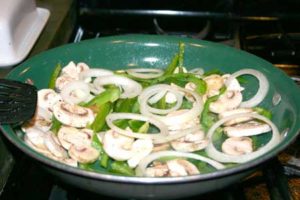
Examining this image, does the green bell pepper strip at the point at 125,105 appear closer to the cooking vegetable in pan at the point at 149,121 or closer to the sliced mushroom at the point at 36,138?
the cooking vegetable in pan at the point at 149,121

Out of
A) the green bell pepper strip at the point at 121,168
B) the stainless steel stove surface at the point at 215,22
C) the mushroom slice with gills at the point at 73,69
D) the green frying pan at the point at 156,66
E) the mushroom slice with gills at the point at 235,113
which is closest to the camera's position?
the green frying pan at the point at 156,66

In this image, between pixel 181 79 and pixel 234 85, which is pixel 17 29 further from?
pixel 234 85

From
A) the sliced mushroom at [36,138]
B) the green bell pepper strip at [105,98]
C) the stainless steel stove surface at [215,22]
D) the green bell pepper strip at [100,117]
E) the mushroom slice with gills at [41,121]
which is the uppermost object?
the stainless steel stove surface at [215,22]

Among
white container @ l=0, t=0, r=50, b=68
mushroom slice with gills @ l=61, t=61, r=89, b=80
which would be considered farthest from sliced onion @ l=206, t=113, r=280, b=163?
white container @ l=0, t=0, r=50, b=68

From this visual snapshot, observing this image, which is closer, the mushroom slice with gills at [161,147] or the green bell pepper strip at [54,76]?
the mushroom slice with gills at [161,147]

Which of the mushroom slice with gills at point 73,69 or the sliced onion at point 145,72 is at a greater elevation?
the sliced onion at point 145,72

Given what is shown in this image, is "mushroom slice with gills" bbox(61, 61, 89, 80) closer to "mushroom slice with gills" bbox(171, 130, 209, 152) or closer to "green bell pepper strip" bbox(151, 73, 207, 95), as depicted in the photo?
"green bell pepper strip" bbox(151, 73, 207, 95)

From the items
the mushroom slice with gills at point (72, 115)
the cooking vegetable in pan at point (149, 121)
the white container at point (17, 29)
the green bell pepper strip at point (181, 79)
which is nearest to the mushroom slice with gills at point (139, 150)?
the cooking vegetable in pan at point (149, 121)
